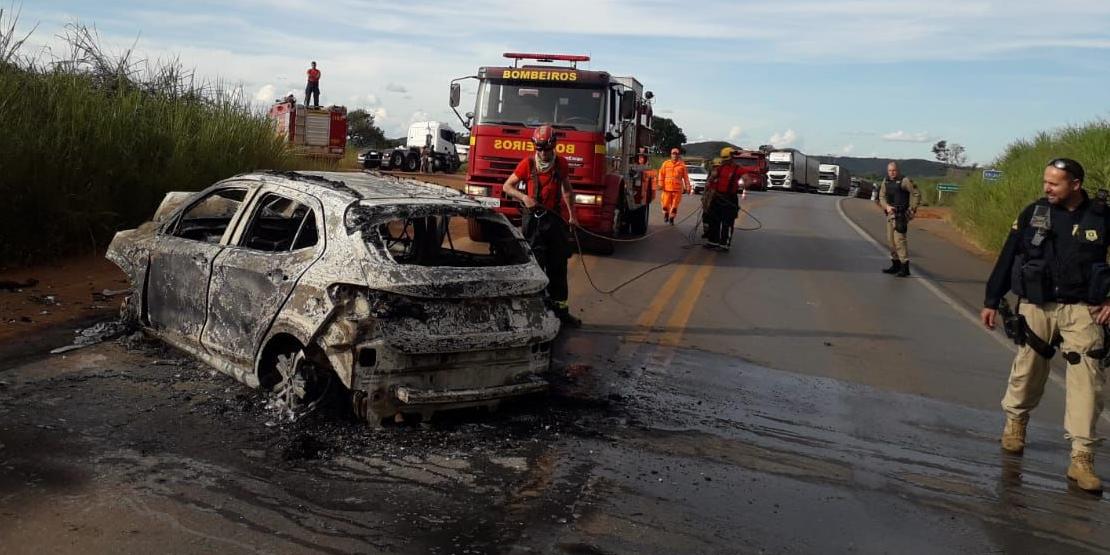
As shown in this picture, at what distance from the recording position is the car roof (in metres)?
6.19

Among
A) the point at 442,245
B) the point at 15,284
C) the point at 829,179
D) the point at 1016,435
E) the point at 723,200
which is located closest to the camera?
the point at 1016,435

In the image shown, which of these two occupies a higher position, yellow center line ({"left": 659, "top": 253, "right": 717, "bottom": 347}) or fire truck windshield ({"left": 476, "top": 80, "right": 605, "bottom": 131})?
fire truck windshield ({"left": 476, "top": 80, "right": 605, "bottom": 131})

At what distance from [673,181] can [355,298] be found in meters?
18.3

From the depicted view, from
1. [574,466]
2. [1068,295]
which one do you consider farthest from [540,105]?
[574,466]

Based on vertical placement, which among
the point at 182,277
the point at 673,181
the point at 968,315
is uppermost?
the point at 673,181

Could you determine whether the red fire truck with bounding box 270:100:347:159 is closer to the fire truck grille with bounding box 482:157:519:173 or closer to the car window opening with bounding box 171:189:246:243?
the fire truck grille with bounding box 482:157:519:173

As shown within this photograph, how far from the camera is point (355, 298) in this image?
5539 mm

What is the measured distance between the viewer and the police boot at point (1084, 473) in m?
5.52

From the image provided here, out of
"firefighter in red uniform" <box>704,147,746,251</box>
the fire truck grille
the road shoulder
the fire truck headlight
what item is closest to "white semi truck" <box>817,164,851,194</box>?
the road shoulder

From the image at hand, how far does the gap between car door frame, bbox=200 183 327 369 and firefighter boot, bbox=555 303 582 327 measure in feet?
11.1

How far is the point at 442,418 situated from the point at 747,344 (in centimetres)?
428

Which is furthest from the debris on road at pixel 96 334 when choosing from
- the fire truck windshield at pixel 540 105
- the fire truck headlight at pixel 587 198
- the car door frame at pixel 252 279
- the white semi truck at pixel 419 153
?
the white semi truck at pixel 419 153

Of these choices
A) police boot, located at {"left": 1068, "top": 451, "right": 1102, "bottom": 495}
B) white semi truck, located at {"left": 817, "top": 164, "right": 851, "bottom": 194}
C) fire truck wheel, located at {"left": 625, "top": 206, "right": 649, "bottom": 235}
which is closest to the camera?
police boot, located at {"left": 1068, "top": 451, "right": 1102, "bottom": 495}

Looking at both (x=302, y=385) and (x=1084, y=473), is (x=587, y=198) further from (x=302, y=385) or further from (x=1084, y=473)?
(x=1084, y=473)
